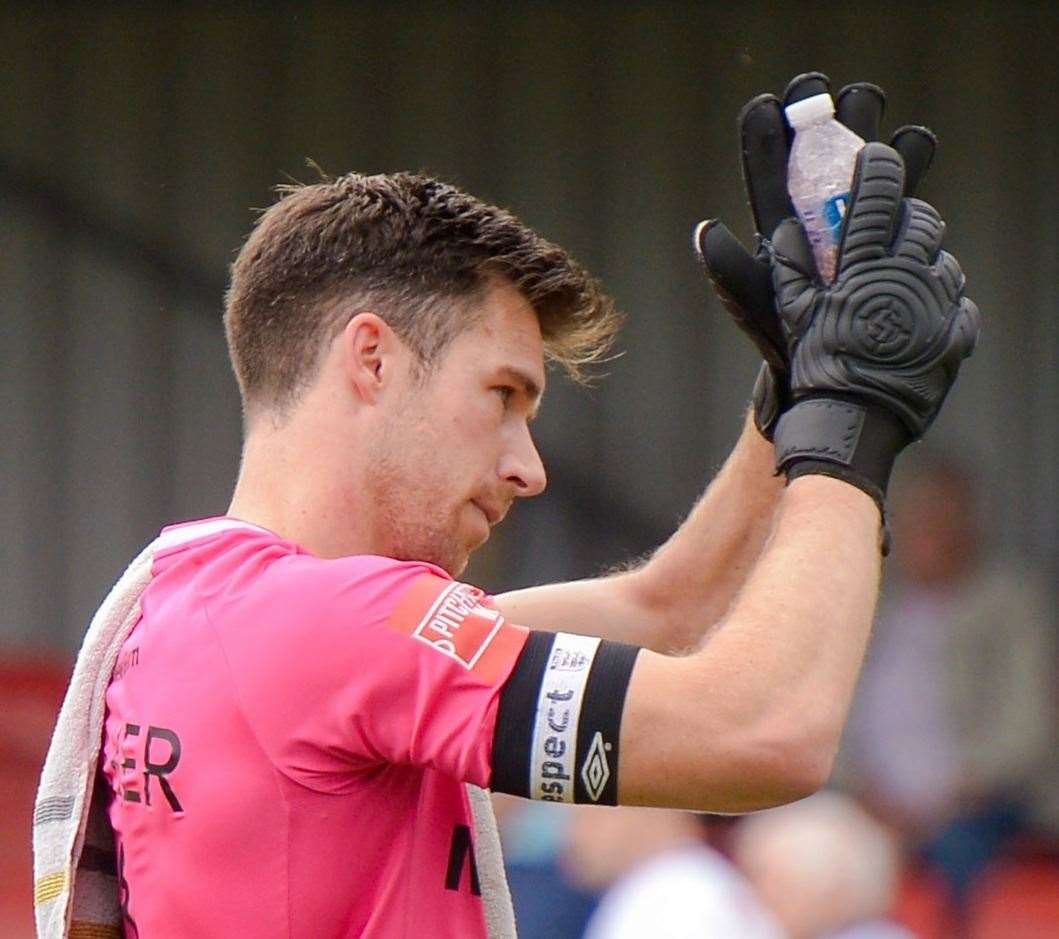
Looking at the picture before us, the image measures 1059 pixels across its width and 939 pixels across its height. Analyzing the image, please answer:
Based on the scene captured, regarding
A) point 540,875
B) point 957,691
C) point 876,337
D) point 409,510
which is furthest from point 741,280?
point 957,691

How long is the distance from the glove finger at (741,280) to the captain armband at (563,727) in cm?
38

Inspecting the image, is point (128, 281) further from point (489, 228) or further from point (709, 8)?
point (489, 228)

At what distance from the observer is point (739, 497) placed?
7.37 ft

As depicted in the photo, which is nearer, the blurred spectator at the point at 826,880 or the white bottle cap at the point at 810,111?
the white bottle cap at the point at 810,111

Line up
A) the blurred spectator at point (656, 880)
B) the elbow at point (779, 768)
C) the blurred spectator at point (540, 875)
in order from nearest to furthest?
the elbow at point (779, 768)
the blurred spectator at point (656, 880)
the blurred spectator at point (540, 875)

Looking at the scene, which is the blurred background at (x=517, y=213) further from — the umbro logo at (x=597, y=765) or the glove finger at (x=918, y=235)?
the umbro logo at (x=597, y=765)

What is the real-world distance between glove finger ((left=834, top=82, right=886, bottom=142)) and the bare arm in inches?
17.3

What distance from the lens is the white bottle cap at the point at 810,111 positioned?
1849mm

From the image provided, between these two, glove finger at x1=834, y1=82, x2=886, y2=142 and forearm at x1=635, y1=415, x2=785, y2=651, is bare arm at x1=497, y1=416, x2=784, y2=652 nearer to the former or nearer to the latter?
forearm at x1=635, y1=415, x2=785, y2=651

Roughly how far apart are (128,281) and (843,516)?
4.38m

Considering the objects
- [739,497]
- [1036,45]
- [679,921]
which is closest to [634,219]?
[1036,45]

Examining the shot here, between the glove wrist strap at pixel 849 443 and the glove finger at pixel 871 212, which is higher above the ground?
the glove finger at pixel 871 212

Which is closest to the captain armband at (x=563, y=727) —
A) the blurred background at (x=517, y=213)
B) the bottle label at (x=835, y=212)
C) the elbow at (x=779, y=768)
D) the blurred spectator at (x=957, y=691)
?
the elbow at (x=779, y=768)

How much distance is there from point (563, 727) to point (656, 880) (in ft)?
7.22
